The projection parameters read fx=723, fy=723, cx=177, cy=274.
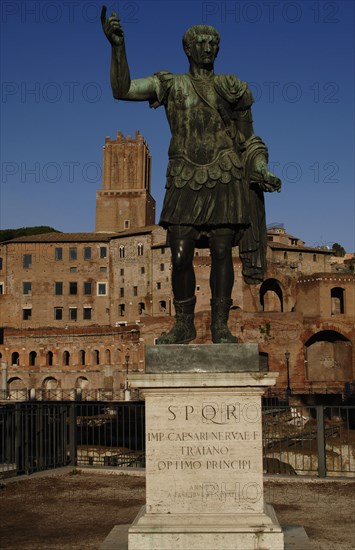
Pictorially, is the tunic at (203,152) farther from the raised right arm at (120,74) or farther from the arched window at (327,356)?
the arched window at (327,356)

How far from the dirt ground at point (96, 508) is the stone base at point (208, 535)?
59.2 inches

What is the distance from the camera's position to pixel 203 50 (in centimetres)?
579

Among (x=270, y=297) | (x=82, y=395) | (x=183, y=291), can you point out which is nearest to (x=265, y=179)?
(x=183, y=291)

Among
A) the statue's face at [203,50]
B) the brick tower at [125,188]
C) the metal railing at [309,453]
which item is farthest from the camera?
the brick tower at [125,188]

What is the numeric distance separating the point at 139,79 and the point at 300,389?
4563 cm

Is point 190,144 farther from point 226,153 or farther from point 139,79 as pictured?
point 139,79

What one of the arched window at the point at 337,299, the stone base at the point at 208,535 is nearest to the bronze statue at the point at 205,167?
the stone base at the point at 208,535

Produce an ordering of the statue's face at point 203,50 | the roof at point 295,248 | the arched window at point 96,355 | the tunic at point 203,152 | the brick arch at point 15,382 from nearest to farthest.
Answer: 1. the tunic at point 203,152
2. the statue's face at point 203,50
3. the arched window at point 96,355
4. the brick arch at point 15,382
5. the roof at point 295,248

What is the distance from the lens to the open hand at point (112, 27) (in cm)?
546

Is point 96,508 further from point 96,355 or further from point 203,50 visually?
point 96,355

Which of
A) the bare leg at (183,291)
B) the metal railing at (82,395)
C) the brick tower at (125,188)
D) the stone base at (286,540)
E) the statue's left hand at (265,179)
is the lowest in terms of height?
the metal railing at (82,395)

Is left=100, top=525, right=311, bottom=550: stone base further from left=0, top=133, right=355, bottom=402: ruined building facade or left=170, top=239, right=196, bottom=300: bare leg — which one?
left=0, top=133, right=355, bottom=402: ruined building facade

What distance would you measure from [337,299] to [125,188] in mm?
32400

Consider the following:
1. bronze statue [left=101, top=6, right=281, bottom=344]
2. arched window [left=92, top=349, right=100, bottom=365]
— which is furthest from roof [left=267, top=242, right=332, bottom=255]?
bronze statue [left=101, top=6, right=281, bottom=344]
